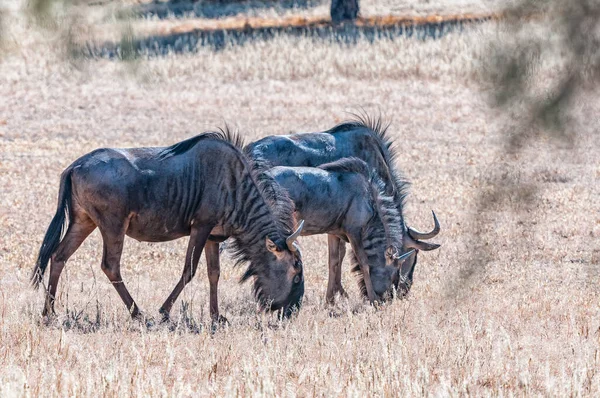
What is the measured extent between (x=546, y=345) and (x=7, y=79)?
2003 cm

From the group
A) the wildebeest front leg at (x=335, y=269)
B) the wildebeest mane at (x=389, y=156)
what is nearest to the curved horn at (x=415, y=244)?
the wildebeest mane at (x=389, y=156)

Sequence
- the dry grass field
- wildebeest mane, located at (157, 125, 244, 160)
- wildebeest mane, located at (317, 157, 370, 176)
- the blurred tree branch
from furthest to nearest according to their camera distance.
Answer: wildebeest mane, located at (317, 157, 370, 176), wildebeest mane, located at (157, 125, 244, 160), the dry grass field, the blurred tree branch

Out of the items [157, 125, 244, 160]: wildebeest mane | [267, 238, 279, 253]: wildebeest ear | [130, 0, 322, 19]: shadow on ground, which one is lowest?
[130, 0, 322, 19]: shadow on ground

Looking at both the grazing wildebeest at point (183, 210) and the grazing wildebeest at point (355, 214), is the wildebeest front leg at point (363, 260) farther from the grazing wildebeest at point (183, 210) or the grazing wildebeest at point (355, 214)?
the grazing wildebeest at point (183, 210)

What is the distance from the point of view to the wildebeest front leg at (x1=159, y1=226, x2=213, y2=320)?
29.1 feet

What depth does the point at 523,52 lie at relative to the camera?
13.6 feet

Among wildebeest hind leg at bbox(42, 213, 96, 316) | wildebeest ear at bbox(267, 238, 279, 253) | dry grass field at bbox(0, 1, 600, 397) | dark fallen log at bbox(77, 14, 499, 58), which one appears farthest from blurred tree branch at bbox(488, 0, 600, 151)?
dark fallen log at bbox(77, 14, 499, 58)

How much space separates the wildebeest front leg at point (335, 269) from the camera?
33.5 ft

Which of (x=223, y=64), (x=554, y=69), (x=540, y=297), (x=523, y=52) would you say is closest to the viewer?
(x=523, y=52)

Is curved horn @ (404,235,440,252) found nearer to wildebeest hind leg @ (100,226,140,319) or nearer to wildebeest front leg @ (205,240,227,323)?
wildebeest front leg @ (205,240,227,323)

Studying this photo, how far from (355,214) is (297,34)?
73.8ft

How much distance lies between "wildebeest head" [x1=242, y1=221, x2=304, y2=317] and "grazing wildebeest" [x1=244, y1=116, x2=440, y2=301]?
1059mm

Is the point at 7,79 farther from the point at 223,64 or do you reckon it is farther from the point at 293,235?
the point at 293,235

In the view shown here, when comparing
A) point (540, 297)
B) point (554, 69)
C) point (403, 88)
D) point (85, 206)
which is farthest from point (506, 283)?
point (403, 88)
